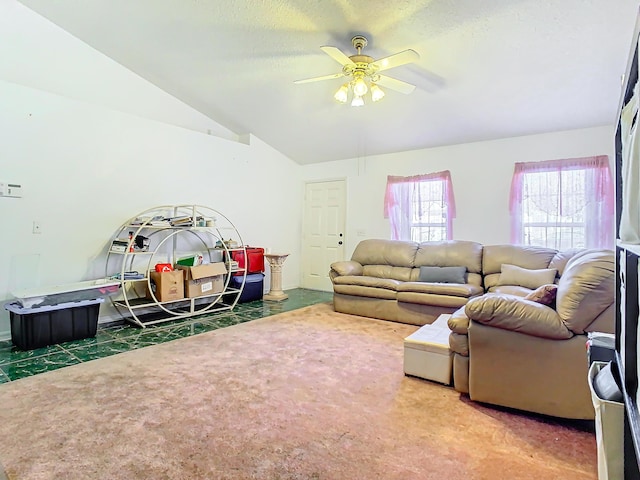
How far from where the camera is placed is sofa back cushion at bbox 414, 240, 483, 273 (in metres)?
4.52

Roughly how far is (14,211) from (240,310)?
2.68m

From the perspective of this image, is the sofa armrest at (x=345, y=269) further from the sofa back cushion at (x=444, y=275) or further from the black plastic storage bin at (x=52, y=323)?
the black plastic storage bin at (x=52, y=323)

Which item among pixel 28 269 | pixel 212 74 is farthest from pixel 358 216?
pixel 28 269

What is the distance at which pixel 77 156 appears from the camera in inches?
153

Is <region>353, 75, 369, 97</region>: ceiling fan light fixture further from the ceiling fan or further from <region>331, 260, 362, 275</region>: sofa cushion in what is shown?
<region>331, 260, 362, 275</region>: sofa cushion

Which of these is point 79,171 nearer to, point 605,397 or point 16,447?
point 16,447

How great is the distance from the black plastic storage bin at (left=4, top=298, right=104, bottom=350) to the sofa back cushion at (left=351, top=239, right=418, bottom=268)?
136 inches

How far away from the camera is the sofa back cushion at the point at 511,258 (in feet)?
13.4

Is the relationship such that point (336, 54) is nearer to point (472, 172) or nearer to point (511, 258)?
point (472, 172)

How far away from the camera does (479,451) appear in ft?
5.87

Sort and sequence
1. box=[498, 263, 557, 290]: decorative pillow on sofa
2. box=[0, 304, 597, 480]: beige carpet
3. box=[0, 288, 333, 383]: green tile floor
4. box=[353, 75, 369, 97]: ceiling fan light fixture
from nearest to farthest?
box=[0, 304, 597, 480]: beige carpet → box=[0, 288, 333, 383]: green tile floor → box=[353, 75, 369, 97]: ceiling fan light fixture → box=[498, 263, 557, 290]: decorative pillow on sofa

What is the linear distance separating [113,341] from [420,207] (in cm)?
437

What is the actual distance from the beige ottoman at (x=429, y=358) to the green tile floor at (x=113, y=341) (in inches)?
89.7

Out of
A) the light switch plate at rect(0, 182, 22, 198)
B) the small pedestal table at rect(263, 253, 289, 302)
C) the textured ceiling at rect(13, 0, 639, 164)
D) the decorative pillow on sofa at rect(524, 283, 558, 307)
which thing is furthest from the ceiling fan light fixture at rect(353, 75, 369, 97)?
the light switch plate at rect(0, 182, 22, 198)
